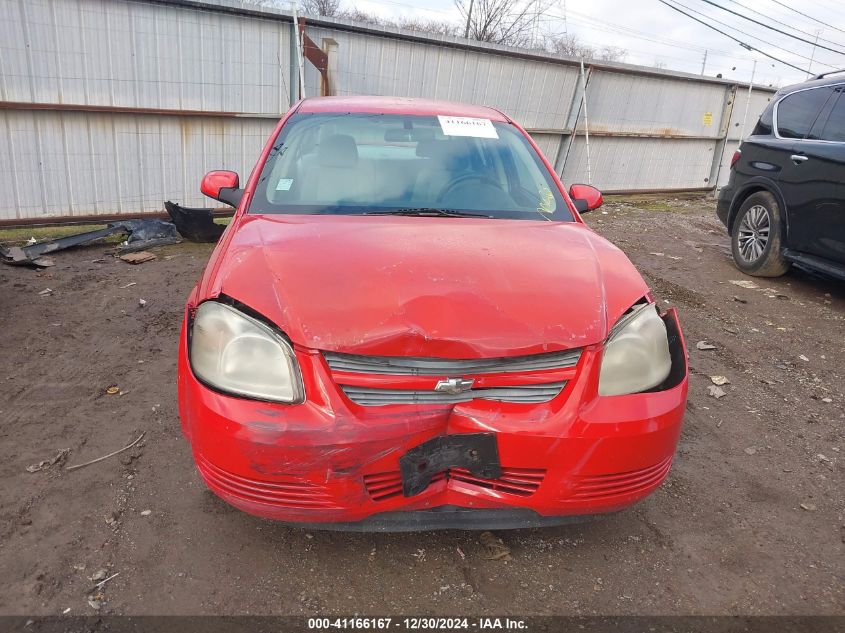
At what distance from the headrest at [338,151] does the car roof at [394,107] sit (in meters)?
0.31

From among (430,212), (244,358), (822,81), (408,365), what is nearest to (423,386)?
(408,365)

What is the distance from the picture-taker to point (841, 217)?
188 inches

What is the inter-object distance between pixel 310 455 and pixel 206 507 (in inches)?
36.0

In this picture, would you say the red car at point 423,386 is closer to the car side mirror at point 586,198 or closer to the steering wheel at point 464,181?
the steering wheel at point 464,181

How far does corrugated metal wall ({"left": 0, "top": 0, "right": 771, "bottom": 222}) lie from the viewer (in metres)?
6.58

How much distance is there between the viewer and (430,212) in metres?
2.68

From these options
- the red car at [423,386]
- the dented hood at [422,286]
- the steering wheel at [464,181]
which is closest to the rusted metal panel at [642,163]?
the steering wheel at [464,181]

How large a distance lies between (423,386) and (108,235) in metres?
5.81

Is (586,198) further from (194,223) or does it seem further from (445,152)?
(194,223)

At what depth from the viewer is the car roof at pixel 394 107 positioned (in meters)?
3.26

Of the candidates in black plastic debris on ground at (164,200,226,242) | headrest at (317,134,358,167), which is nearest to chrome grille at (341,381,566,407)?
headrest at (317,134,358,167)

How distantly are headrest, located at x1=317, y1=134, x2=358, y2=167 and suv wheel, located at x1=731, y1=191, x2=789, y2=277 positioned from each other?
4.52 meters

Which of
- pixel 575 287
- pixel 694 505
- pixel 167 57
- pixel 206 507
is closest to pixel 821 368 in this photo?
pixel 694 505

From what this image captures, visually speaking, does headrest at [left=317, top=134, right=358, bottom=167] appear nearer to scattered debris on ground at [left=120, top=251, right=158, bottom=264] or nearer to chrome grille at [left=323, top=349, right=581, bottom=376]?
chrome grille at [left=323, top=349, right=581, bottom=376]
